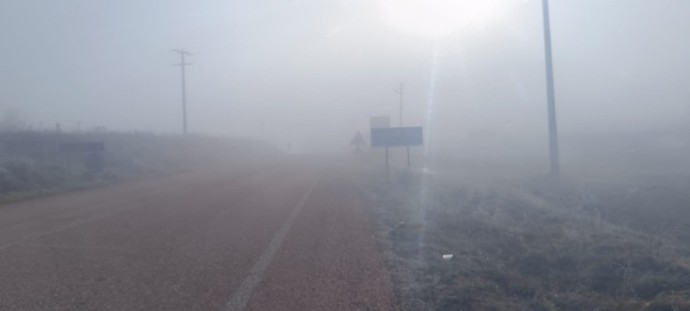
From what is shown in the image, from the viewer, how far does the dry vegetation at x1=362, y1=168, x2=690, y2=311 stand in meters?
9.85

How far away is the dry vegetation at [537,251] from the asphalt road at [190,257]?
77 centimetres

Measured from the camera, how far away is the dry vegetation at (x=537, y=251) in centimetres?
985

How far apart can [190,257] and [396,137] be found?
990 inches

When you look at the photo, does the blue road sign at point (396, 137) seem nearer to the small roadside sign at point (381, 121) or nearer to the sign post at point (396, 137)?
the sign post at point (396, 137)

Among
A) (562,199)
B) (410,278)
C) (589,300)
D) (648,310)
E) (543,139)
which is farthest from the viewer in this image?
(543,139)

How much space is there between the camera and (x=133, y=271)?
11094 millimetres

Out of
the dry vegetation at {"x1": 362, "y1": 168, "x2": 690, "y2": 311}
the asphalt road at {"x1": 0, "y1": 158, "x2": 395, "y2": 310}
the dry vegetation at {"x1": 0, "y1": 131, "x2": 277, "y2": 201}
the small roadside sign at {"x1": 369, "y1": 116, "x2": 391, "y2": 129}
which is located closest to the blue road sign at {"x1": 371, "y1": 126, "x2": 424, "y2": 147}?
the dry vegetation at {"x1": 362, "y1": 168, "x2": 690, "y2": 311}

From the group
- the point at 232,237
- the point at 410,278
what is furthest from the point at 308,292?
the point at 232,237

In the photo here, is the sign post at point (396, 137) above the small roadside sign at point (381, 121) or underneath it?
underneath

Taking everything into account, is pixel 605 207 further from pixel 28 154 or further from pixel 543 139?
pixel 543 139

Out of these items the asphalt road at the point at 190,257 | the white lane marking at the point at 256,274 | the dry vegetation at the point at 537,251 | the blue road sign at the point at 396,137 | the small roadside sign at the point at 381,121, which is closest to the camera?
the white lane marking at the point at 256,274

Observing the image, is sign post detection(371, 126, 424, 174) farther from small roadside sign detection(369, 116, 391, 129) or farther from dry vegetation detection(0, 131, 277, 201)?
small roadside sign detection(369, 116, 391, 129)

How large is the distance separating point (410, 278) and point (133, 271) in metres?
3.85

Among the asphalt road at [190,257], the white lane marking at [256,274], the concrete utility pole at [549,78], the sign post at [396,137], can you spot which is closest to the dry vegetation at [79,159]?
the asphalt road at [190,257]
